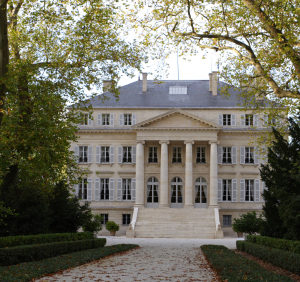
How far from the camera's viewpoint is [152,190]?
45438 millimetres

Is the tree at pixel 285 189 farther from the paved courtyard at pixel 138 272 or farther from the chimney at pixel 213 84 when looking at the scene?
the chimney at pixel 213 84

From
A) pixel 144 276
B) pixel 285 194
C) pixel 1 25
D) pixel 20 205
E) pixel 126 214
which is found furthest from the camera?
pixel 126 214

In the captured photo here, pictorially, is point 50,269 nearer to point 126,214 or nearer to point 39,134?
point 39,134

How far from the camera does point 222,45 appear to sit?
17.5 m

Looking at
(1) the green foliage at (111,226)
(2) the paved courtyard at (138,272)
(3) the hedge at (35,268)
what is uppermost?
(3) the hedge at (35,268)

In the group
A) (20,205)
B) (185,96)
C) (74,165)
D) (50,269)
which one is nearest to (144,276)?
(50,269)

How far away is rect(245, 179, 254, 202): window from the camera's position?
146 feet

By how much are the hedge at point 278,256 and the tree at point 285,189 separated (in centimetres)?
100

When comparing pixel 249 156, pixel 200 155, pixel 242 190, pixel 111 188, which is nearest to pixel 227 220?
pixel 242 190

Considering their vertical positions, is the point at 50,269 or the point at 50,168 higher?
the point at 50,168

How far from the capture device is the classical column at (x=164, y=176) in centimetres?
4381

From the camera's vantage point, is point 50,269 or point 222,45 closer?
point 50,269

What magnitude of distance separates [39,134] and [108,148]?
28686 mm

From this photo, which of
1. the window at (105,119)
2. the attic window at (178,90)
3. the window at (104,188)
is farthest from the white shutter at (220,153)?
the window at (105,119)
